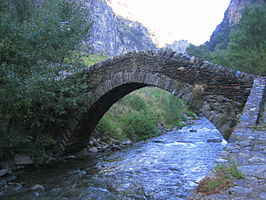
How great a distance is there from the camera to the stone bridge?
6.34 m

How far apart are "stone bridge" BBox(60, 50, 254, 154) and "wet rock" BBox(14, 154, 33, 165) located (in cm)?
171

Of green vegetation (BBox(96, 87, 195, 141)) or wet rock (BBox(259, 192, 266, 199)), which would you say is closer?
wet rock (BBox(259, 192, 266, 199))

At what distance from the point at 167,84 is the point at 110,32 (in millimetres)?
67958

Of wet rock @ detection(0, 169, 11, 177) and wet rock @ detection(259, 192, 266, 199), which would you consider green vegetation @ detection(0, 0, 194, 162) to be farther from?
wet rock @ detection(259, 192, 266, 199)

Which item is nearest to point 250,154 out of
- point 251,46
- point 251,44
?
point 251,46

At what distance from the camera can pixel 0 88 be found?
667cm

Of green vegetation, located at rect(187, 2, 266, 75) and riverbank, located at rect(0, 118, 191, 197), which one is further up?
green vegetation, located at rect(187, 2, 266, 75)

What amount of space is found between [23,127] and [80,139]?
276 cm

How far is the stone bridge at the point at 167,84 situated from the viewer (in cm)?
634

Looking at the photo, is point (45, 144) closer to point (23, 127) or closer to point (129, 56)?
point (23, 127)

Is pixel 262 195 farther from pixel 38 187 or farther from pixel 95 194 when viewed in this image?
pixel 38 187

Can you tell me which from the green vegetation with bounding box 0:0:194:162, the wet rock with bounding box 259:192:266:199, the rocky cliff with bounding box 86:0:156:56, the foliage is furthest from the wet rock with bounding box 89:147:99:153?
the rocky cliff with bounding box 86:0:156:56

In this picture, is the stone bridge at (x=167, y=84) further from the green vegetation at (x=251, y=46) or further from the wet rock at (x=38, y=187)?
the green vegetation at (x=251, y=46)

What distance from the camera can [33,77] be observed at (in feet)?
21.9
